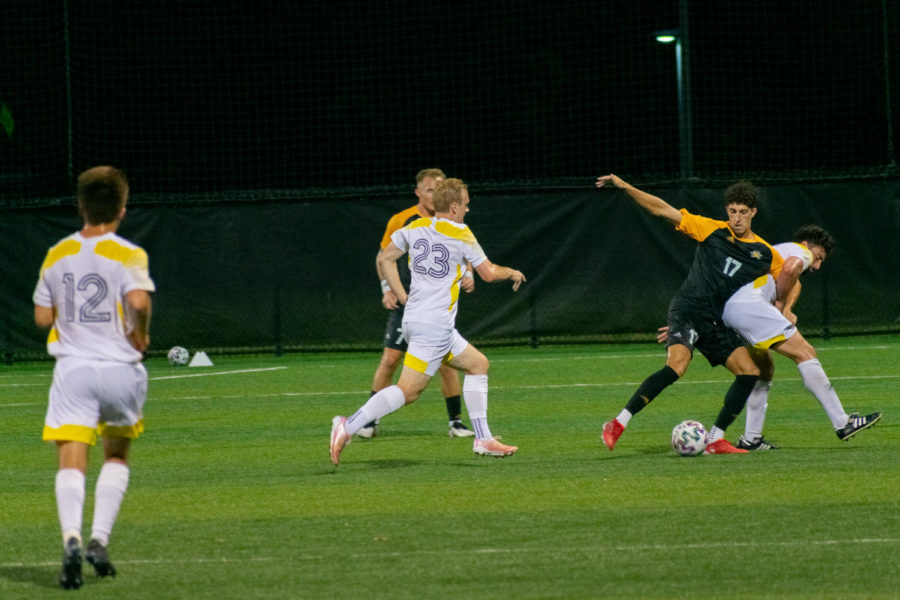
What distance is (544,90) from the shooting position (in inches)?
1249

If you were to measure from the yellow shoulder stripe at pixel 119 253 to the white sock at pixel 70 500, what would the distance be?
0.94m

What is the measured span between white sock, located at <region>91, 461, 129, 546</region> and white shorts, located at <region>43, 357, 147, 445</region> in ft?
0.78

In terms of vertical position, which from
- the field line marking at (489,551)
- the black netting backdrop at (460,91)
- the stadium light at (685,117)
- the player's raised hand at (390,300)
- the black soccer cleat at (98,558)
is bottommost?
the field line marking at (489,551)

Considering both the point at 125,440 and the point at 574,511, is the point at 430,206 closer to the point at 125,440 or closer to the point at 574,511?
the point at 574,511

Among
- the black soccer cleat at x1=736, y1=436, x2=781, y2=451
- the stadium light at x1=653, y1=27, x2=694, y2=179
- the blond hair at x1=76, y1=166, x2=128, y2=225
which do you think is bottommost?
the black soccer cleat at x1=736, y1=436, x2=781, y2=451

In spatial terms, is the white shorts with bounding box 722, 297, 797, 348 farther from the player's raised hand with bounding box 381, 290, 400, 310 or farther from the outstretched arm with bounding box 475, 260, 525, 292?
the player's raised hand with bounding box 381, 290, 400, 310

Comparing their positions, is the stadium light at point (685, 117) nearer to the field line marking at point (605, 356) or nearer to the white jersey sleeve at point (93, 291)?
the field line marking at point (605, 356)

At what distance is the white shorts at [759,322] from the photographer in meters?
9.98

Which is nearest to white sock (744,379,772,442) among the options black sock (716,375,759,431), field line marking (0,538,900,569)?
black sock (716,375,759,431)

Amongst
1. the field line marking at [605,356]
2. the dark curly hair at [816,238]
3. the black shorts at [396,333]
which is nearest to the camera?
the dark curly hair at [816,238]

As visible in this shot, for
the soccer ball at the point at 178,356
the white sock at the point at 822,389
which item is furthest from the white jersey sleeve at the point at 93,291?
the soccer ball at the point at 178,356

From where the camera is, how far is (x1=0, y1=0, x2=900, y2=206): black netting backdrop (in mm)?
30922

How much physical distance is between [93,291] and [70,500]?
2.98 feet

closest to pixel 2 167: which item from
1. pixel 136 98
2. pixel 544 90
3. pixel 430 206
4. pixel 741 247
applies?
pixel 136 98
